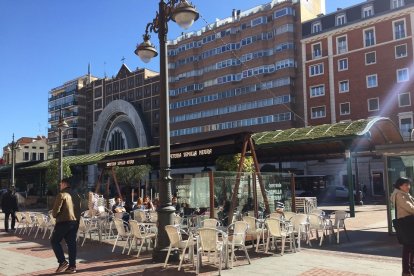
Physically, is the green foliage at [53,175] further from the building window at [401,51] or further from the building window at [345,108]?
the building window at [401,51]

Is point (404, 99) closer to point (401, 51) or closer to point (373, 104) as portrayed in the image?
point (373, 104)

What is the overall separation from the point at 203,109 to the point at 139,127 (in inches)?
757

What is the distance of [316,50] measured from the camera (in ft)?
180

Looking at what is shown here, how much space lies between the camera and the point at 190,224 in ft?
38.8

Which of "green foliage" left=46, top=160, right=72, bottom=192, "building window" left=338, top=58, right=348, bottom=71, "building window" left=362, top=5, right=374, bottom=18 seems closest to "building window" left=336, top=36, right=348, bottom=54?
"building window" left=338, top=58, right=348, bottom=71

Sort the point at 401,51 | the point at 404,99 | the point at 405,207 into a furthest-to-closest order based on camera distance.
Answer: the point at 401,51 < the point at 404,99 < the point at 405,207

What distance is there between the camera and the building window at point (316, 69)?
54.0 meters

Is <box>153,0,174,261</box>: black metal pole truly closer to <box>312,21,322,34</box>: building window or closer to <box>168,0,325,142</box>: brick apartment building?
<box>168,0,325,142</box>: brick apartment building

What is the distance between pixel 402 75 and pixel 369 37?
256 inches

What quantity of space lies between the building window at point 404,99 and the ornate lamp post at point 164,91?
41.4 m

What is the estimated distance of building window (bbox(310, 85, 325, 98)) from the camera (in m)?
53.4

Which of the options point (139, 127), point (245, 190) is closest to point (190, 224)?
point (245, 190)

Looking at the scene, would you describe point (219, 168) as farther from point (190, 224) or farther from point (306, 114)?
point (306, 114)

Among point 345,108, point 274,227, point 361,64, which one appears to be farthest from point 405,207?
point 361,64
